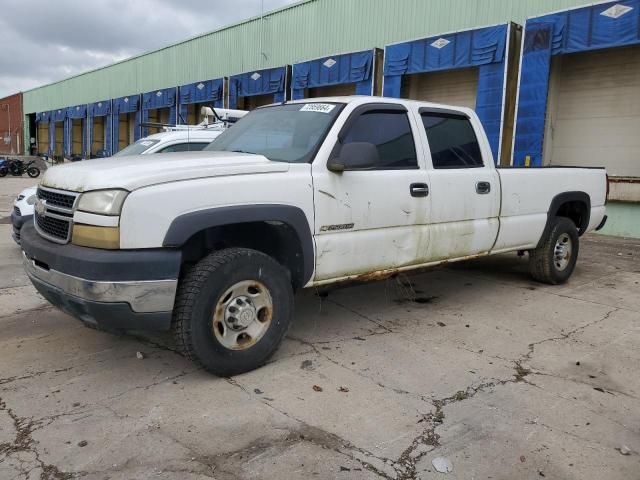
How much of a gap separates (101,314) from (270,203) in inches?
49.0

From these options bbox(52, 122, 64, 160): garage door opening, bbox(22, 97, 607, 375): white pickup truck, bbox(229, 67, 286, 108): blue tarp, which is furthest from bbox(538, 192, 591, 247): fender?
bbox(52, 122, 64, 160): garage door opening

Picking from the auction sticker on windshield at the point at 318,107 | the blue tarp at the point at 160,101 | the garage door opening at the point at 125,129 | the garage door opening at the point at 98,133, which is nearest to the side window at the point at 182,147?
the auction sticker on windshield at the point at 318,107

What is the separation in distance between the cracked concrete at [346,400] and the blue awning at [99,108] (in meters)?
33.9

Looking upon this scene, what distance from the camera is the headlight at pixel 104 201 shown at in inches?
122

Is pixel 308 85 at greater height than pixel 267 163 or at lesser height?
greater

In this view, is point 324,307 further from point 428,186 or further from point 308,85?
point 308,85

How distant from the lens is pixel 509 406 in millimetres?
3363

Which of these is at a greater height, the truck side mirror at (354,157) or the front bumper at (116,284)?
the truck side mirror at (354,157)

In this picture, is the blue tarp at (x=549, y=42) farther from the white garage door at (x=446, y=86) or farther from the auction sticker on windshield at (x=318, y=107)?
the auction sticker on windshield at (x=318, y=107)

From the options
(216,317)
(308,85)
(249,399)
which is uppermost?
(308,85)

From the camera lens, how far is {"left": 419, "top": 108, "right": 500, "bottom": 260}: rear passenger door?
477cm

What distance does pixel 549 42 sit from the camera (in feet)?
40.8

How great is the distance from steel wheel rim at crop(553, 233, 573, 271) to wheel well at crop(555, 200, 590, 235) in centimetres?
31

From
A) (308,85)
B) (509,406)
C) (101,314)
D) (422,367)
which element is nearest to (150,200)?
(101,314)
